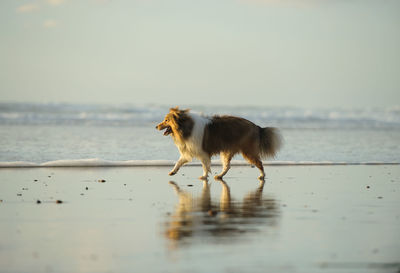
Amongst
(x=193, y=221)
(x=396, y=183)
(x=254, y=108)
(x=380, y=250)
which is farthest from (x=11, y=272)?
(x=254, y=108)

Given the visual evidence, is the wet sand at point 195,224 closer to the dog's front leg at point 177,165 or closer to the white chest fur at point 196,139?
the dog's front leg at point 177,165

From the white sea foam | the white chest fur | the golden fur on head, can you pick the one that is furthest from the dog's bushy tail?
the white sea foam

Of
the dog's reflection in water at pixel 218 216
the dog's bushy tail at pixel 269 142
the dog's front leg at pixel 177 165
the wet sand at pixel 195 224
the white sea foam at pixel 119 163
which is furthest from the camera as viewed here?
the white sea foam at pixel 119 163

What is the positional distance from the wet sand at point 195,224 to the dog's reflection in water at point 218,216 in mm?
10

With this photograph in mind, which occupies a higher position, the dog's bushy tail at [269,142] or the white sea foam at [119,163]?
the dog's bushy tail at [269,142]

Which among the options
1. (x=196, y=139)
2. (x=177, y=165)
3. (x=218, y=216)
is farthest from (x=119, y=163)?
(x=218, y=216)

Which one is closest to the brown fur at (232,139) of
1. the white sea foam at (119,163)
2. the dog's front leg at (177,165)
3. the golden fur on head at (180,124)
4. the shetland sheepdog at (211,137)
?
the shetland sheepdog at (211,137)

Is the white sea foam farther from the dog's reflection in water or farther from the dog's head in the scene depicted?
the dog's reflection in water

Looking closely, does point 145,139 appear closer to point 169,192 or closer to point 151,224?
point 169,192

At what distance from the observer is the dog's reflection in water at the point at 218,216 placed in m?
6.08

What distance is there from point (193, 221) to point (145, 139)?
13.1 metres

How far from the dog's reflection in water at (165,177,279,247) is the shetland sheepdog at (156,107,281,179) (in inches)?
87.1

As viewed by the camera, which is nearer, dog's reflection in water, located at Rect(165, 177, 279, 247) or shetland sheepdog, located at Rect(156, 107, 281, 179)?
dog's reflection in water, located at Rect(165, 177, 279, 247)

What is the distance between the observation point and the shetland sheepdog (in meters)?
11.4
